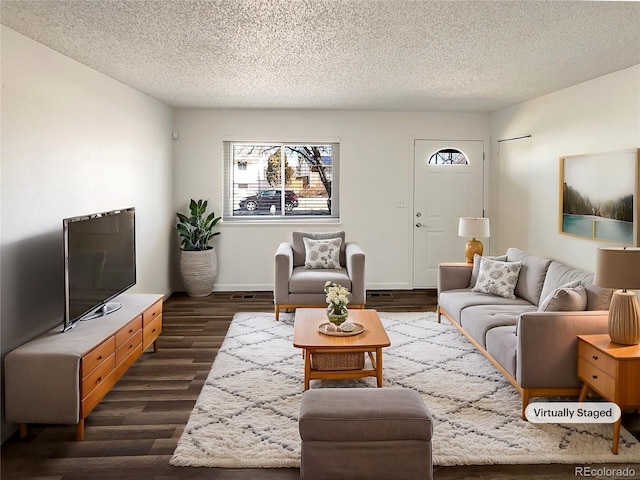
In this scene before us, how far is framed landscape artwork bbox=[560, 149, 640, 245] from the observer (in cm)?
413

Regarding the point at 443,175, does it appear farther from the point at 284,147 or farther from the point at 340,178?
the point at 284,147

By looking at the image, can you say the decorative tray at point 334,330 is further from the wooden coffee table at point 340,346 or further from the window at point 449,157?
the window at point 449,157

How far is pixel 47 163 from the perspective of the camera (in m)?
3.54

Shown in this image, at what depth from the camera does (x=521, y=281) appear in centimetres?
476

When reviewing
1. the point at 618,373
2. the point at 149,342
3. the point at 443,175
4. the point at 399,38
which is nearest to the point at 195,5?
the point at 399,38

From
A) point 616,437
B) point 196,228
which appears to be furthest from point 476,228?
point 196,228

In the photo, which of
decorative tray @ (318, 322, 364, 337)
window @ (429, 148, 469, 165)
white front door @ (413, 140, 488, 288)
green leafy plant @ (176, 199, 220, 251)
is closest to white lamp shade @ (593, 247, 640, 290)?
decorative tray @ (318, 322, 364, 337)

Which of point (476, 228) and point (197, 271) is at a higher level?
point (476, 228)

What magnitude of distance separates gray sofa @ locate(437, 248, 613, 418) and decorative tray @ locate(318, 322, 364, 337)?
93 centimetres

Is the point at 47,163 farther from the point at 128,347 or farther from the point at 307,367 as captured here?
the point at 307,367

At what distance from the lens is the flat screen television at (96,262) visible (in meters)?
3.26

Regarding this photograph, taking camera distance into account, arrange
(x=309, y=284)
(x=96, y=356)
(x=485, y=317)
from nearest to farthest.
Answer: (x=96, y=356), (x=485, y=317), (x=309, y=284)

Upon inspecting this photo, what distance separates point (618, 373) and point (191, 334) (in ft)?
11.9

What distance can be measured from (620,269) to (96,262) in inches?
132
